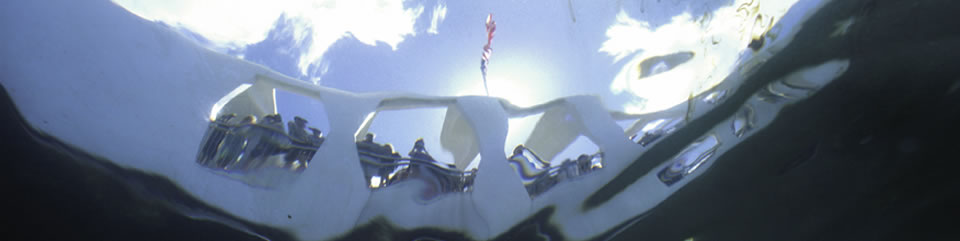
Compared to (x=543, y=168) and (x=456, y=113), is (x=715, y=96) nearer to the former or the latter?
(x=543, y=168)

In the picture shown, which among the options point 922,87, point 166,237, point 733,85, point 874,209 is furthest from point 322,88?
point 874,209

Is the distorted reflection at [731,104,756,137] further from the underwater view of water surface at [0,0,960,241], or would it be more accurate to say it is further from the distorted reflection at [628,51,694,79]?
the distorted reflection at [628,51,694,79]

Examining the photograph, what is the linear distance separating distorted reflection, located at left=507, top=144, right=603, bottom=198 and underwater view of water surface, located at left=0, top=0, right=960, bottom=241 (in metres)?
0.02

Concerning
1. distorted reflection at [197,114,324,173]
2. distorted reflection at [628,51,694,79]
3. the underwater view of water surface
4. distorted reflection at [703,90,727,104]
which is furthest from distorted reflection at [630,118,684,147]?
distorted reflection at [197,114,324,173]

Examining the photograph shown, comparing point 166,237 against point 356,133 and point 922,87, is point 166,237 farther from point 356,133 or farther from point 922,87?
point 922,87

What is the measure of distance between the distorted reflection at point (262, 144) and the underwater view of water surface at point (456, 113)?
2 centimetres

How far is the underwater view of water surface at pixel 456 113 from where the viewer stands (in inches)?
107

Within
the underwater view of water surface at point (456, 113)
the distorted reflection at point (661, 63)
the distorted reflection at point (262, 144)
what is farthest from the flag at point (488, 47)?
the distorted reflection at point (262, 144)

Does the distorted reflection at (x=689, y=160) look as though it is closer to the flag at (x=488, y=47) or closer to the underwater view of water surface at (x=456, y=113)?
the underwater view of water surface at (x=456, y=113)

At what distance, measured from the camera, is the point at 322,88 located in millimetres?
3053

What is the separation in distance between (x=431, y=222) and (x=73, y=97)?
9.22 feet

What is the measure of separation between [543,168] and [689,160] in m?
1.41

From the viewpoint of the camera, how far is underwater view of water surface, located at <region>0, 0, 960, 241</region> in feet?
8.95

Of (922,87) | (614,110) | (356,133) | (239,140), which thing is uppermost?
(239,140)
